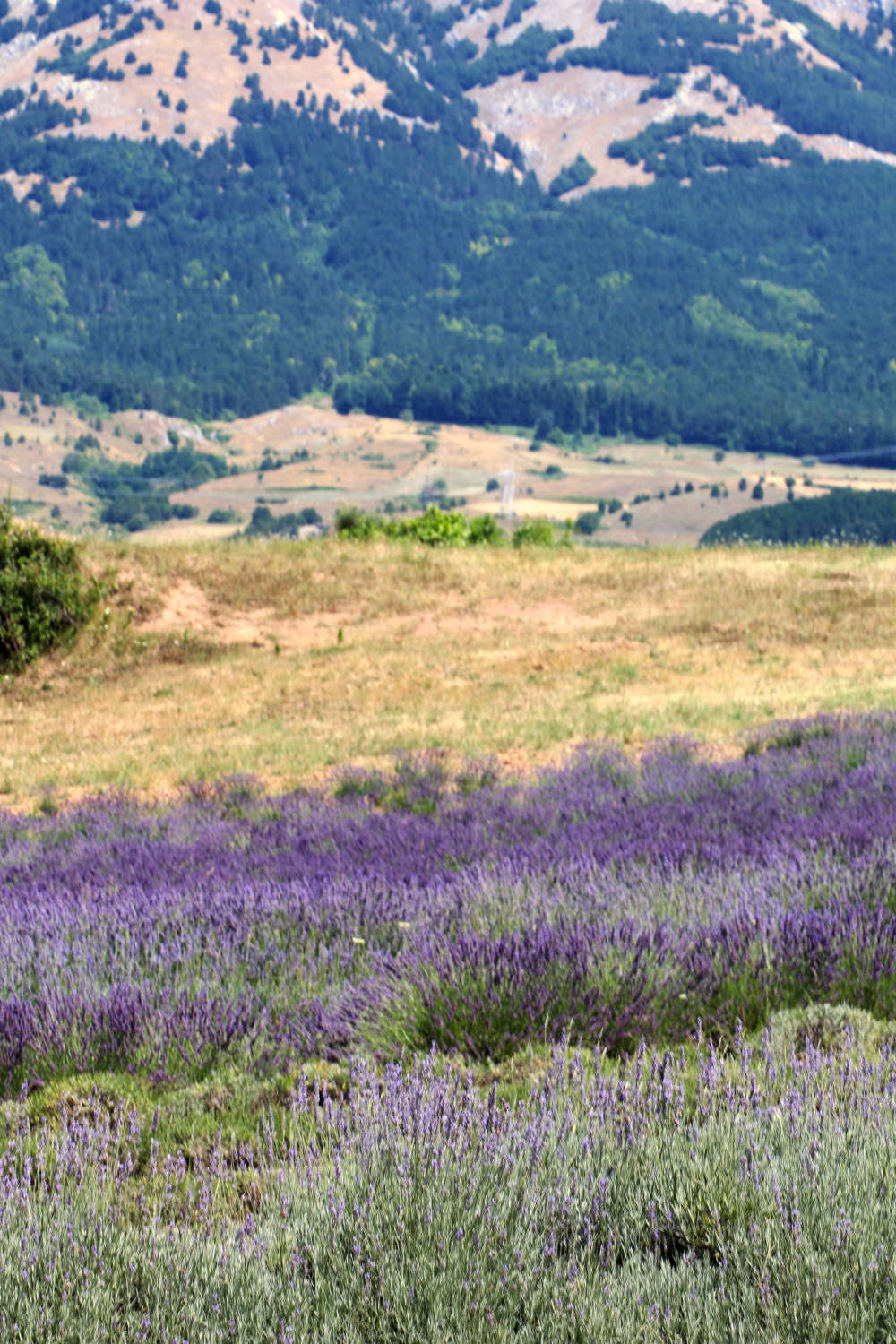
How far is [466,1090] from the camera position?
2.97 m

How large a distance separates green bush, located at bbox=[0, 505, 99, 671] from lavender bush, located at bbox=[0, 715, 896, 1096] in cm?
1178

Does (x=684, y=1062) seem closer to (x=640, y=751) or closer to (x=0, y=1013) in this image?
(x=0, y=1013)

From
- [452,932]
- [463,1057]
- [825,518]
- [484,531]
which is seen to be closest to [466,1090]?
[463,1057]

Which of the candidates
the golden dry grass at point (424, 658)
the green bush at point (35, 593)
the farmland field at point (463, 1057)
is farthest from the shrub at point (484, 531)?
the farmland field at point (463, 1057)

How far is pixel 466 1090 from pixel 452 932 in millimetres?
1427

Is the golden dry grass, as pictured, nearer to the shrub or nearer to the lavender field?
the lavender field

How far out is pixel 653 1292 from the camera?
6.69ft

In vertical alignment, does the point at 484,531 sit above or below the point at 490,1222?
above

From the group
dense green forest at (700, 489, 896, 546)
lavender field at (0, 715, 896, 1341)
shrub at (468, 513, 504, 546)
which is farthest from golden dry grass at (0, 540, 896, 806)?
dense green forest at (700, 489, 896, 546)

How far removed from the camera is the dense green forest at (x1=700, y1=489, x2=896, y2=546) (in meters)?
124

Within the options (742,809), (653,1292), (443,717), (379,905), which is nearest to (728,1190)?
(653,1292)

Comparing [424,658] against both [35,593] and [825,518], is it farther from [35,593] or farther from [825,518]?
[825,518]

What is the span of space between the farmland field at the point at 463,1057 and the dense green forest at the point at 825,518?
116216 millimetres

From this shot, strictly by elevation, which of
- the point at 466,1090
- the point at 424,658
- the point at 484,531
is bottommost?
the point at 424,658
